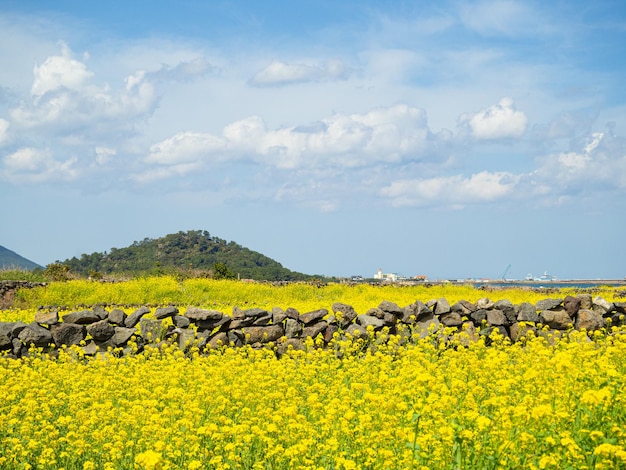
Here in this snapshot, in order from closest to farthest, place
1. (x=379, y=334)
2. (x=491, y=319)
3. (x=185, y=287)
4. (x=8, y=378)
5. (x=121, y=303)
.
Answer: (x=8, y=378) < (x=379, y=334) < (x=491, y=319) < (x=121, y=303) < (x=185, y=287)

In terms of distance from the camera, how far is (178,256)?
5009cm

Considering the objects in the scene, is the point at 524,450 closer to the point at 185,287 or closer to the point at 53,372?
the point at 53,372

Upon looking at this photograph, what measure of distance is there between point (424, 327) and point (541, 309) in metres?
2.94

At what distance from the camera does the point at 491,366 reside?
7637mm

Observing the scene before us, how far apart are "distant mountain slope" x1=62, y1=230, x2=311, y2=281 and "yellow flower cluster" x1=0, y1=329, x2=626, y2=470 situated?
33464 millimetres

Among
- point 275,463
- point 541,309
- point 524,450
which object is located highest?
point 541,309

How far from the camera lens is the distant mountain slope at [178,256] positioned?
1842 inches

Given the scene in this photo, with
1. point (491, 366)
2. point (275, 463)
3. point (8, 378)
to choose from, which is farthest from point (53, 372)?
point (491, 366)

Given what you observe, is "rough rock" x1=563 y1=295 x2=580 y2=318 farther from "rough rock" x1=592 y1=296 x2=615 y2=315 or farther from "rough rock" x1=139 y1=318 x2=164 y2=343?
"rough rock" x1=139 y1=318 x2=164 y2=343

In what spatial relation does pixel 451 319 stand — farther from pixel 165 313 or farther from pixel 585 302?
pixel 165 313

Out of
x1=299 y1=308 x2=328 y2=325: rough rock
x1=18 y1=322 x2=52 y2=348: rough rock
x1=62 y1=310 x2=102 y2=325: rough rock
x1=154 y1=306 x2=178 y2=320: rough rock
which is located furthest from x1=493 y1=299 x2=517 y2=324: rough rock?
x1=18 y1=322 x2=52 y2=348: rough rock

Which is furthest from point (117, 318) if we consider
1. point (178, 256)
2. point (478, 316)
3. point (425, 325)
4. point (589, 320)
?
point (178, 256)

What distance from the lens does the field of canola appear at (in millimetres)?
5457

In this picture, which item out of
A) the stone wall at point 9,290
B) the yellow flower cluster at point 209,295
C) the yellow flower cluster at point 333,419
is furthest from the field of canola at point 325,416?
the stone wall at point 9,290
